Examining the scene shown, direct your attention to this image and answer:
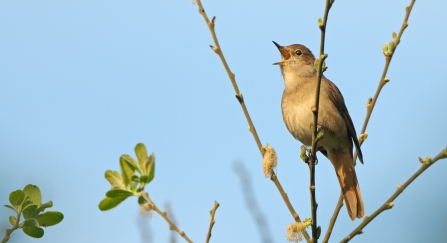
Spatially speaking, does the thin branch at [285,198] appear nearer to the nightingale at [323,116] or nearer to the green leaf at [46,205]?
the green leaf at [46,205]

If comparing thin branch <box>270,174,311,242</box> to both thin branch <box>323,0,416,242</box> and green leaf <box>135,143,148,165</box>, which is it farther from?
green leaf <box>135,143,148,165</box>

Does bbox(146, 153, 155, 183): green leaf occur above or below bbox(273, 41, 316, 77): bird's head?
below

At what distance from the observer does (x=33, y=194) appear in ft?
6.08

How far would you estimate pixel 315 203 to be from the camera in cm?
270

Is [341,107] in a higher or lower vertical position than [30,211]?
higher

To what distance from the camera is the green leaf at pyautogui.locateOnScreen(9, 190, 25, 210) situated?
181 cm

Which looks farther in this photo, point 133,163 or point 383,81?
point 383,81

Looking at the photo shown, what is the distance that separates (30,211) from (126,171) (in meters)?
0.35

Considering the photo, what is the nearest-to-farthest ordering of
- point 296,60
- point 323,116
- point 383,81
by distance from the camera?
point 383,81 < point 323,116 < point 296,60

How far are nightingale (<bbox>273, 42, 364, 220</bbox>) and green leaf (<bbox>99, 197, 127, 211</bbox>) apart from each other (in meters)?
3.43

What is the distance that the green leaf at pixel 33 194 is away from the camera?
6.05ft

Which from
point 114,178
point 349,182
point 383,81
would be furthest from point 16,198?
point 349,182

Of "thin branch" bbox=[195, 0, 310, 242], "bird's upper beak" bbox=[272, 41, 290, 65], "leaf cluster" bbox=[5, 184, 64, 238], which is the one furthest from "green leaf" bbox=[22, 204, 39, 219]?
"bird's upper beak" bbox=[272, 41, 290, 65]

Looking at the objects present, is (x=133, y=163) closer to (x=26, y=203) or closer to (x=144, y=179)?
(x=144, y=179)
